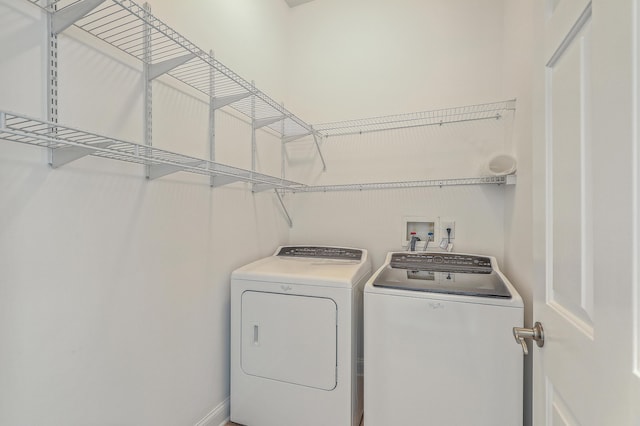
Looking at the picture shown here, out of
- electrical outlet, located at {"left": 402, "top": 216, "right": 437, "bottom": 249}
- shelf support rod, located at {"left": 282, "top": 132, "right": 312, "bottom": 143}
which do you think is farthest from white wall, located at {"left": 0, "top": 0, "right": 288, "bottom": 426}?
electrical outlet, located at {"left": 402, "top": 216, "right": 437, "bottom": 249}

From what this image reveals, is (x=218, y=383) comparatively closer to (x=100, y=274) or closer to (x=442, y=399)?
(x=100, y=274)

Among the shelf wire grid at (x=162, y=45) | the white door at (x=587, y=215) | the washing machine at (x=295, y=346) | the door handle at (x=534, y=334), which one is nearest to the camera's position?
the white door at (x=587, y=215)

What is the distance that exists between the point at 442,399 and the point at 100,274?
5.29 feet

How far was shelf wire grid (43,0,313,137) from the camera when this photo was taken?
107 centimetres

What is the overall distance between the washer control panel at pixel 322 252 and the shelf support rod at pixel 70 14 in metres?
1.77

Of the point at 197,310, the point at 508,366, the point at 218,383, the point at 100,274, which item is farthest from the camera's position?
the point at 218,383

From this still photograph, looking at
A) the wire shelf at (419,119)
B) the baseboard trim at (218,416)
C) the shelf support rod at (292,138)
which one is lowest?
the baseboard trim at (218,416)

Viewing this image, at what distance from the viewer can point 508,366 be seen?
135cm

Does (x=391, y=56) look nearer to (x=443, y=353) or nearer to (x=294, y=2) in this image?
(x=294, y=2)

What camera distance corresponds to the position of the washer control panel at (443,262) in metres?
1.92

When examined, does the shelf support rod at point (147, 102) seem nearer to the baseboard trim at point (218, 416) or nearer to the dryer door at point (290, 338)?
the dryer door at point (290, 338)

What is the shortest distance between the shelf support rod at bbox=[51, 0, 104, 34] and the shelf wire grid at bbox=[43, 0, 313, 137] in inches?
0.6

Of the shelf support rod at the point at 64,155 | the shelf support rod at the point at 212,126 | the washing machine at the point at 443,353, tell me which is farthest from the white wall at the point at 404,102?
the shelf support rod at the point at 64,155

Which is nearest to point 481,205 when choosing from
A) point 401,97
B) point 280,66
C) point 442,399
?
point 401,97
